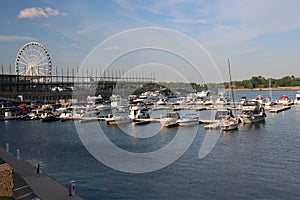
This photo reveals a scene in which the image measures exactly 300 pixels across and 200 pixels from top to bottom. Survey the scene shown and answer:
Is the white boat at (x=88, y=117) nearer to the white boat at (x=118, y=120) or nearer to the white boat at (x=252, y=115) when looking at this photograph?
the white boat at (x=118, y=120)

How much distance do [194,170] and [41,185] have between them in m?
9.10

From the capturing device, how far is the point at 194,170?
64.4ft

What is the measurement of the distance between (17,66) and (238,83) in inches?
5340

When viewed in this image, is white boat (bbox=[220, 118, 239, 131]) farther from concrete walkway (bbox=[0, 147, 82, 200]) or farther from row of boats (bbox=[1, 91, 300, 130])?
concrete walkway (bbox=[0, 147, 82, 200])

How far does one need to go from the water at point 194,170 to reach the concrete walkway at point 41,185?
1.72 m

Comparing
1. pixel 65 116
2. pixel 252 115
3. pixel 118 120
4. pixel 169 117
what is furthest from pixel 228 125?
pixel 65 116

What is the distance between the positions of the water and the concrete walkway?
67.6 inches

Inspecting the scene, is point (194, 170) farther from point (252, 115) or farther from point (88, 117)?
point (88, 117)

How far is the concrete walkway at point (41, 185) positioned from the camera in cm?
1239

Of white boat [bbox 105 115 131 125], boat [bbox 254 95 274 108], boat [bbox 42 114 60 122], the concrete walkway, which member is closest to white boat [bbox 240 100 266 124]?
white boat [bbox 105 115 131 125]

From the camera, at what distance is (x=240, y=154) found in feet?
79.2

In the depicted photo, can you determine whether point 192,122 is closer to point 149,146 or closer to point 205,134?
point 205,134

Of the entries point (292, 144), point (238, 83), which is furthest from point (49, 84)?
point (238, 83)

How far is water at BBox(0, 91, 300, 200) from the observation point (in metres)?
15.7
